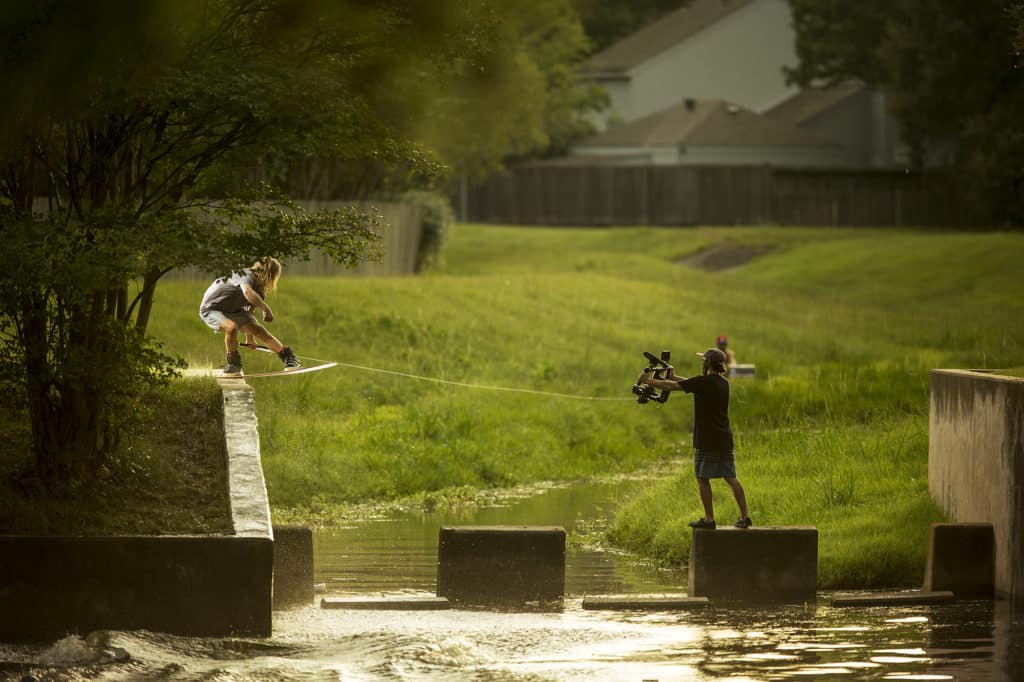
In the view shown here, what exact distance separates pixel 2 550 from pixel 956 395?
9179 mm

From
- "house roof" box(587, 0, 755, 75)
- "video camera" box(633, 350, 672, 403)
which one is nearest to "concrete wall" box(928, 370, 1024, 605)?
"video camera" box(633, 350, 672, 403)

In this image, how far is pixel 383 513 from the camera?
2139cm

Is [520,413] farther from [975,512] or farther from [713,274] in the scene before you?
[713,274]

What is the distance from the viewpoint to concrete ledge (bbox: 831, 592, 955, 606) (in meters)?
15.3

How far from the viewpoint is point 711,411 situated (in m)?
15.7

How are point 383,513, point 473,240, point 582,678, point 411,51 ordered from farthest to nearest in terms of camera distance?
point 473,240 < point 383,513 < point 411,51 < point 582,678

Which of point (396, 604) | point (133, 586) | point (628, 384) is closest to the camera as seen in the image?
point (133, 586)

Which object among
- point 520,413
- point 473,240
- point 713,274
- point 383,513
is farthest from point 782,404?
point 473,240

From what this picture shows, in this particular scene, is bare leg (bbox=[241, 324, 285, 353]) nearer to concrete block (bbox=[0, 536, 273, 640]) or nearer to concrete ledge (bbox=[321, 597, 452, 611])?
concrete ledge (bbox=[321, 597, 452, 611])

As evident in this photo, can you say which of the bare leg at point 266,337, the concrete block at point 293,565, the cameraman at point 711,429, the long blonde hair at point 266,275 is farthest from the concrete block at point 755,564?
the bare leg at point 266,337

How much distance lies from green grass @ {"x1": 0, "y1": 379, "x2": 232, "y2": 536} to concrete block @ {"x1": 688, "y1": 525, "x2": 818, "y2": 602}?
4237 mm

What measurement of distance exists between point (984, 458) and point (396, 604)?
18.6ft

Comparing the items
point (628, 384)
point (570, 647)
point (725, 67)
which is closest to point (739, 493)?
point (570, 647)

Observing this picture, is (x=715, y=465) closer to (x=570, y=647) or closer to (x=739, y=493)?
(x=739, y=493)
